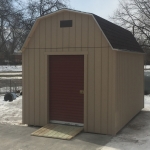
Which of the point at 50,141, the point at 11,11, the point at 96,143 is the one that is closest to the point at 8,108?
the point at 50,141

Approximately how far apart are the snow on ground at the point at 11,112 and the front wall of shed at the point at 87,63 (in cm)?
104

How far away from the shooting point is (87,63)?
7348mm

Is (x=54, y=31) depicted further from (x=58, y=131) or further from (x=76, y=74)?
(x=58, y=131)

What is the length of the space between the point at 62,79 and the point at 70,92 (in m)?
0.47

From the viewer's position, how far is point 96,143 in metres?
6.43

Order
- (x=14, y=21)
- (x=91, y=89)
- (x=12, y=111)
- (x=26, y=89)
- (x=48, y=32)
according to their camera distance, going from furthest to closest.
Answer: (x=14, y=21)
(x=12, y=111)
(x=26, y=89)
(x=48, y=32)
(x=91, y=89)

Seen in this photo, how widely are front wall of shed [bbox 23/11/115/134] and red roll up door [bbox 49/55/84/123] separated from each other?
0.72ft

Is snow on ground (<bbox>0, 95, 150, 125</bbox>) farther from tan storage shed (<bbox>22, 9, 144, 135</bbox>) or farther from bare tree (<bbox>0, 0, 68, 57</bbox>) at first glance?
bare tree (<bbox>0, 0, 68, 57</bbox>)

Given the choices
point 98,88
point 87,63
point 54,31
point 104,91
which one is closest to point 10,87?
point 54,31

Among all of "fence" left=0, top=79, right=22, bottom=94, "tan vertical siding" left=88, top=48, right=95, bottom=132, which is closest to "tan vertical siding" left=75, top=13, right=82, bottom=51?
"tan vertical siding" left=88, top=48, right=95, bottom=132

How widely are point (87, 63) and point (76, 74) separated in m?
0.53

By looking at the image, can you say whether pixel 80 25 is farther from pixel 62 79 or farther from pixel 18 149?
pixel 18 149

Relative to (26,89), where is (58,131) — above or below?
below

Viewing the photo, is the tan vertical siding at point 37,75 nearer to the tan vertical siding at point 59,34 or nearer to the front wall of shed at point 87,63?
the front wall of shed at point 87,63
